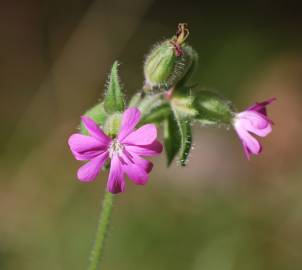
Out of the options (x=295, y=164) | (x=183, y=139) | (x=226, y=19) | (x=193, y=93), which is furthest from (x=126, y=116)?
(x=226, y=19)

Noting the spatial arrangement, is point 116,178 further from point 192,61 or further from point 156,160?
point 156,160

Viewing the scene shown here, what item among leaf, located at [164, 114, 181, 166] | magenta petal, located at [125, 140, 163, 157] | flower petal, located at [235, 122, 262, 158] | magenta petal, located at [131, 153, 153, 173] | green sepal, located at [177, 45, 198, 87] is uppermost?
green sepal, located at [177, 45, 198, 87]

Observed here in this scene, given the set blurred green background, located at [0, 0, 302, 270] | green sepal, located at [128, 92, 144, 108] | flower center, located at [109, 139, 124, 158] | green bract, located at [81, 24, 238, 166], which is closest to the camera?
flower center, located at [109, 139, 124, 158]

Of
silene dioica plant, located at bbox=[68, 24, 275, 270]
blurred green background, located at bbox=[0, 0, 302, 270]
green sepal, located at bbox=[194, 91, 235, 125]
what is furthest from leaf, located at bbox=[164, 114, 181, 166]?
blurred green background, located at bbox=[0, 0, 302, 270]

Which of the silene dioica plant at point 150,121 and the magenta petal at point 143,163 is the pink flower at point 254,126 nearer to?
the silene dioica plant at point 150,121

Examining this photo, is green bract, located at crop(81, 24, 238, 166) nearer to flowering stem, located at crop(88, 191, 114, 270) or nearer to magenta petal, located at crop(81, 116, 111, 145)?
magenta petal, located at crop(81, 116, 111, 145)

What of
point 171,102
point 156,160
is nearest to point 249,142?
point 171,102
